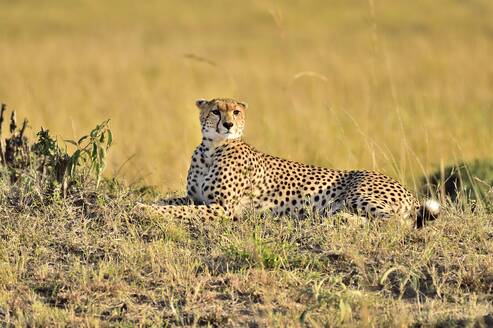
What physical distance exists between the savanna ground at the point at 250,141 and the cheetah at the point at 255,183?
36 cm

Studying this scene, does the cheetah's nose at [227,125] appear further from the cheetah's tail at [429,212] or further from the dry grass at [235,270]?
the cheetah's tail at [429,212]

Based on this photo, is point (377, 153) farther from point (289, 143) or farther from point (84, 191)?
point (84, 191)

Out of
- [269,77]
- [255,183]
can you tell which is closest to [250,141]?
[255,183]

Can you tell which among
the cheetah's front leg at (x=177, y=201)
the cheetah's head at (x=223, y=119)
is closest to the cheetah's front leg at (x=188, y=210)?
the cheetah's front leg at (x=177, y=201)

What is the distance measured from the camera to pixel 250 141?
1053 cm

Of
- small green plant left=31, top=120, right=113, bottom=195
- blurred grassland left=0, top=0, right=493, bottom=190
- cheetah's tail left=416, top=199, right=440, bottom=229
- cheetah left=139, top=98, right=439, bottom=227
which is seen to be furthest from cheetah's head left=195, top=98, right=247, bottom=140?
cheetah's tail left=416, top=199, right=440, bottom=229

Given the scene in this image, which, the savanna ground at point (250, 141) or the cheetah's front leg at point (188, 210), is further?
the cheetah's front leg at point (188, 210)

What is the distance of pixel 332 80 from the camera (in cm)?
1452

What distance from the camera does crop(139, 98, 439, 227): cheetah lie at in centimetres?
601

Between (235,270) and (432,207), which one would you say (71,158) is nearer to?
(235,270)

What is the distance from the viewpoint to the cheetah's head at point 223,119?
20.1 ft

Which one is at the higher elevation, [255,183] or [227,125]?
[227,125]

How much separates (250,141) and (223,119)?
4406 millimetres

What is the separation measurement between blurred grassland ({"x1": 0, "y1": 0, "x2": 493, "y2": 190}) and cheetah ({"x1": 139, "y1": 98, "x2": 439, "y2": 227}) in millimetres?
718
